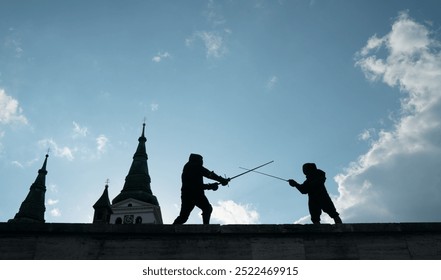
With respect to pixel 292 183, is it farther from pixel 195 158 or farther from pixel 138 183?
pixel 138 183

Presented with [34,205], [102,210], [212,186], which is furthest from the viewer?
[34,205]

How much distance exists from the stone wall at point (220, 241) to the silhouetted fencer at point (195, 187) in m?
1.36

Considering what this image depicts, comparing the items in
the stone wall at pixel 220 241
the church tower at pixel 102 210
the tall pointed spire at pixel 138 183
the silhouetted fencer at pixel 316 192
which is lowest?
the stone wall at pixel 220 241

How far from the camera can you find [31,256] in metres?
7.46

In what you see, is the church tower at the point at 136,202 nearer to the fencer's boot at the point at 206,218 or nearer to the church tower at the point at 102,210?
the church tower at the point at 102,210

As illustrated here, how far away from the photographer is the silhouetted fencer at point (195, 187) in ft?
30.0

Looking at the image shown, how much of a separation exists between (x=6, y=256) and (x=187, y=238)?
3.31 m

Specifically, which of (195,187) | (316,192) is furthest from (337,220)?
(195,187)

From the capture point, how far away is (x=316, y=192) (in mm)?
9594

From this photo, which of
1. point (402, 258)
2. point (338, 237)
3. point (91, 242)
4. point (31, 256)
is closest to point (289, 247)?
point (338, 237)

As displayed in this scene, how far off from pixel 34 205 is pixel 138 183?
16.0 metres

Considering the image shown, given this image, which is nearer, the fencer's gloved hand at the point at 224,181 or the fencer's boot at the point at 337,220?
the fencer's boot at the point at 337,220

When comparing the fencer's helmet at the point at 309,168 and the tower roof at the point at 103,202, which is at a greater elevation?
the tower roof at the point at 103,202

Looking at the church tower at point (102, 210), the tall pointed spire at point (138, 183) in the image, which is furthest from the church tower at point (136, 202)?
the church tower at point (102, 210)
